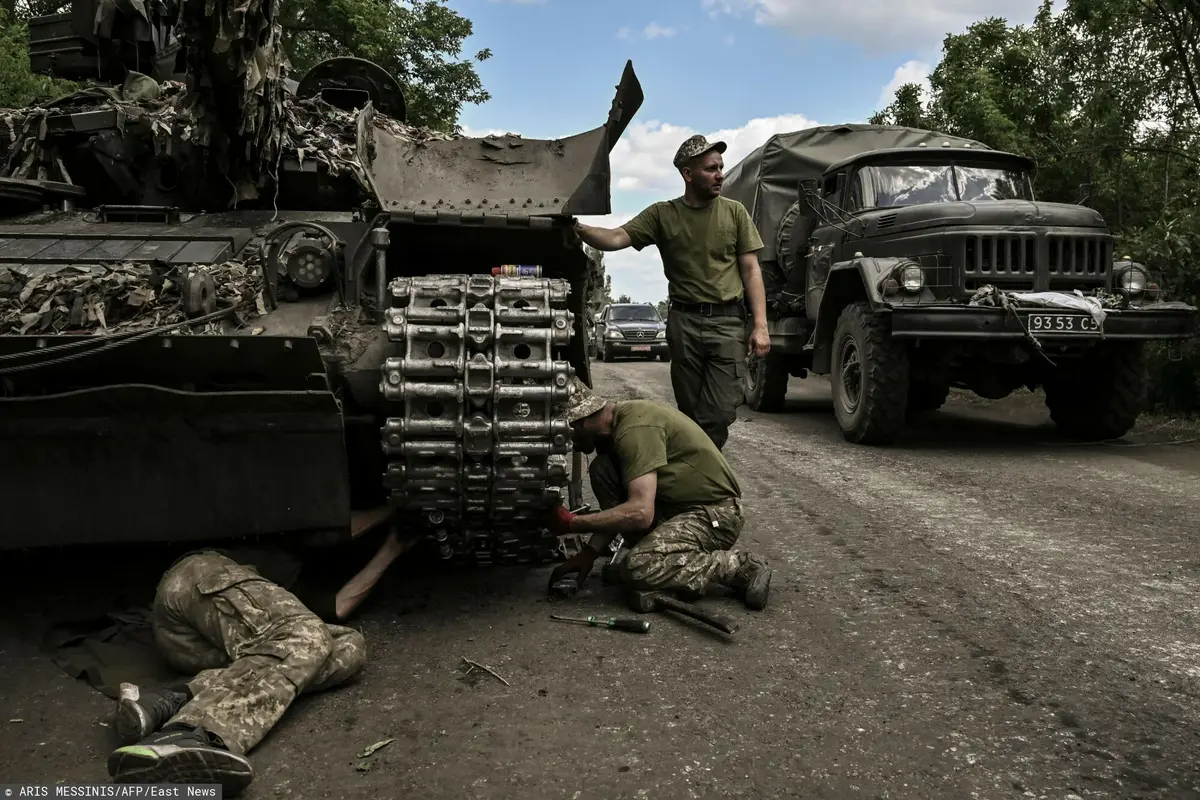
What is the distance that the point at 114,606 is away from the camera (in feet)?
13.2

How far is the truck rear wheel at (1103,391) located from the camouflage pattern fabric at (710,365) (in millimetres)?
4586

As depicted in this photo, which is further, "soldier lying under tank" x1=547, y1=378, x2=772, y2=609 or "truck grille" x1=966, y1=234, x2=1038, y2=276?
"truck grille" x1=966, y1=234, x2=1038, y2=276

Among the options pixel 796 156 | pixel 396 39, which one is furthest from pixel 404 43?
pixel 796 156

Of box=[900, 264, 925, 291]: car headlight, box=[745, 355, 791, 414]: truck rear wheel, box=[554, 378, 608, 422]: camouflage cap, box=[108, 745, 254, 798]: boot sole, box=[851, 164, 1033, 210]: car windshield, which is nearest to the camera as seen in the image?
box=[108, 745, 254, 798]: boot sole

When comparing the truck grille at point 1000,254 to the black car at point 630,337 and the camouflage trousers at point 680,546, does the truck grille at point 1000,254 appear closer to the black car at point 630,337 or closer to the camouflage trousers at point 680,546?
the camouflage trousers at point 680,546

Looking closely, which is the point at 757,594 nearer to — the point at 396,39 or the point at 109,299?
the point at 109,299

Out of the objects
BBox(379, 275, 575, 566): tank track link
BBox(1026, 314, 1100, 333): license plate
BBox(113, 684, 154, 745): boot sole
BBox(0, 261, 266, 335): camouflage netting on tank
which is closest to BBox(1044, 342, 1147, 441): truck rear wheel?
BBox(1026, 314, 1100, 333): license plate

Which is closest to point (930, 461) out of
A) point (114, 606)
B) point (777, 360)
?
point (777, 360)

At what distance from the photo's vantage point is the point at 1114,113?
11.6 meters

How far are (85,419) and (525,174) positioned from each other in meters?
2.10

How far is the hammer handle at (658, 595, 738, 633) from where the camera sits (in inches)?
150

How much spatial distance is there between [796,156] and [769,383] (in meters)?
2.54

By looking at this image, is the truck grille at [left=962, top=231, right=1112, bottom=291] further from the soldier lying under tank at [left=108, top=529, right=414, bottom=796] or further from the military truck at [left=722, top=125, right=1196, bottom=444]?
the soldier lying under tank at [left=108, top=529, right=414, bottom=796]

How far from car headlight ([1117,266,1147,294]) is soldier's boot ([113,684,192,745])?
7.74m
